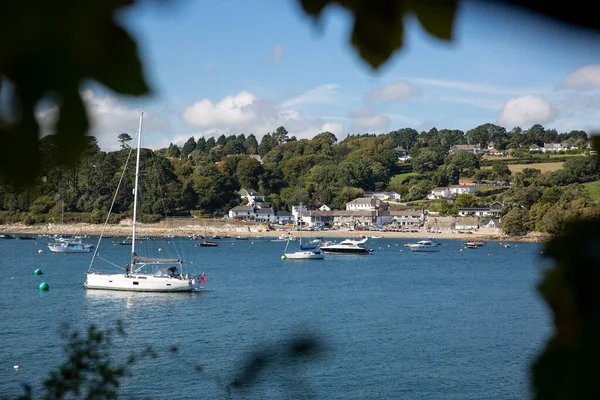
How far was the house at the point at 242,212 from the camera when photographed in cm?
12450

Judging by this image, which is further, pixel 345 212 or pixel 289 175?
pixel 289 175

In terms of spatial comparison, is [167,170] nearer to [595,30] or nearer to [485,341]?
[485,341]

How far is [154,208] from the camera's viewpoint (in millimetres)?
119438

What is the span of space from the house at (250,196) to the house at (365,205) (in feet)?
58.9

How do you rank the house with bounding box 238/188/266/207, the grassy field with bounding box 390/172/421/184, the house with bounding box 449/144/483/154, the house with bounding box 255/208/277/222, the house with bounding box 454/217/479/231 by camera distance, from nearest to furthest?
the house with bounding box 454/217/479/231
the house with bounding box 255/208/277/222
the house with bounding box 238/188/266/207
the grassy field with bounding box 390/172/421/184
the house with bounding box 449/144/483/154

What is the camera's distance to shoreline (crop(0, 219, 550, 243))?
112 meters

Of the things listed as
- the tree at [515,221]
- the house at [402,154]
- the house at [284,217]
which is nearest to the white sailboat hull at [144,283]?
the tree at [515,221]

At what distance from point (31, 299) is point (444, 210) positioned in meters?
96.4

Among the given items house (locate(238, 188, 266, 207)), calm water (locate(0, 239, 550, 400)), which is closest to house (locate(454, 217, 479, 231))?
house (locate(238, 188, 266, 207))

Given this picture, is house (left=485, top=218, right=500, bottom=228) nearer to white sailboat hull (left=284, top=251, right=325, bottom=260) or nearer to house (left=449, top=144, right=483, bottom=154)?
house (left=449, top=144, right=483, bottom=154)

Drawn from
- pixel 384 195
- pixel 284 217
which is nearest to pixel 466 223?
pixel 384 195

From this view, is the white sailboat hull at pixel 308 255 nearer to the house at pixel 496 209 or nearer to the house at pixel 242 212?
the house at pixel 242 212

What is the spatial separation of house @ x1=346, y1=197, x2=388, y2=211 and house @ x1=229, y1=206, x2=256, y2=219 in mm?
19911

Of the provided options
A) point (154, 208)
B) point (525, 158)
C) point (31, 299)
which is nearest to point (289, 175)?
point (154, 208)
